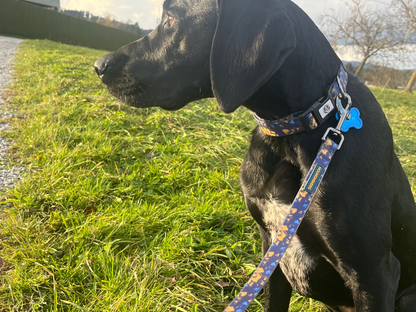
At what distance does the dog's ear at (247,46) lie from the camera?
1.29 meters

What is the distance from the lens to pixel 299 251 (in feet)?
5.14

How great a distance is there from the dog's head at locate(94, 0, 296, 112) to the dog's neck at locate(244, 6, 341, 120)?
0.51ft

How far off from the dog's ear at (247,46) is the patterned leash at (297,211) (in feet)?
1.13

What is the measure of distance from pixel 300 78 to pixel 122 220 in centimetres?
154

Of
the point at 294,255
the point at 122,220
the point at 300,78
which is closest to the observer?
the point at 300,78

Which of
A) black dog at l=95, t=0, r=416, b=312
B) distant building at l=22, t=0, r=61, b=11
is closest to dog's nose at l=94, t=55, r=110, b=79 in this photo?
black dog at l=95, t=0, r=416, b=312

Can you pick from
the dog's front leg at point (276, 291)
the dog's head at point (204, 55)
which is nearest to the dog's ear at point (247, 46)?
the dog's head at point (204, 55)

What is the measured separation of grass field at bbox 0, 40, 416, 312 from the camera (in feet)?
5.65

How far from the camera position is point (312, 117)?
135cm

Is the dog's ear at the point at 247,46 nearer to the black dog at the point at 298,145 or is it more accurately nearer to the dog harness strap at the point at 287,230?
the black dog at the point at 298,145

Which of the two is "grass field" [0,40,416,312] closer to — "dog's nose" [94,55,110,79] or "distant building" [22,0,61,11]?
"dog's nose" [94,55,110,79]

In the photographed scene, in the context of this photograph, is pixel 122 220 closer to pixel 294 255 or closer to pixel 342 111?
pixel 294 255

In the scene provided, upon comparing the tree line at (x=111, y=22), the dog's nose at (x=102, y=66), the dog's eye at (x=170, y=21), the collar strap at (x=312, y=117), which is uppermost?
the dog's eye at (x=170, y=21)

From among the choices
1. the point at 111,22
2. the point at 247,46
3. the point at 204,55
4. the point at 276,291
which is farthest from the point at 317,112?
the point at 111,22
